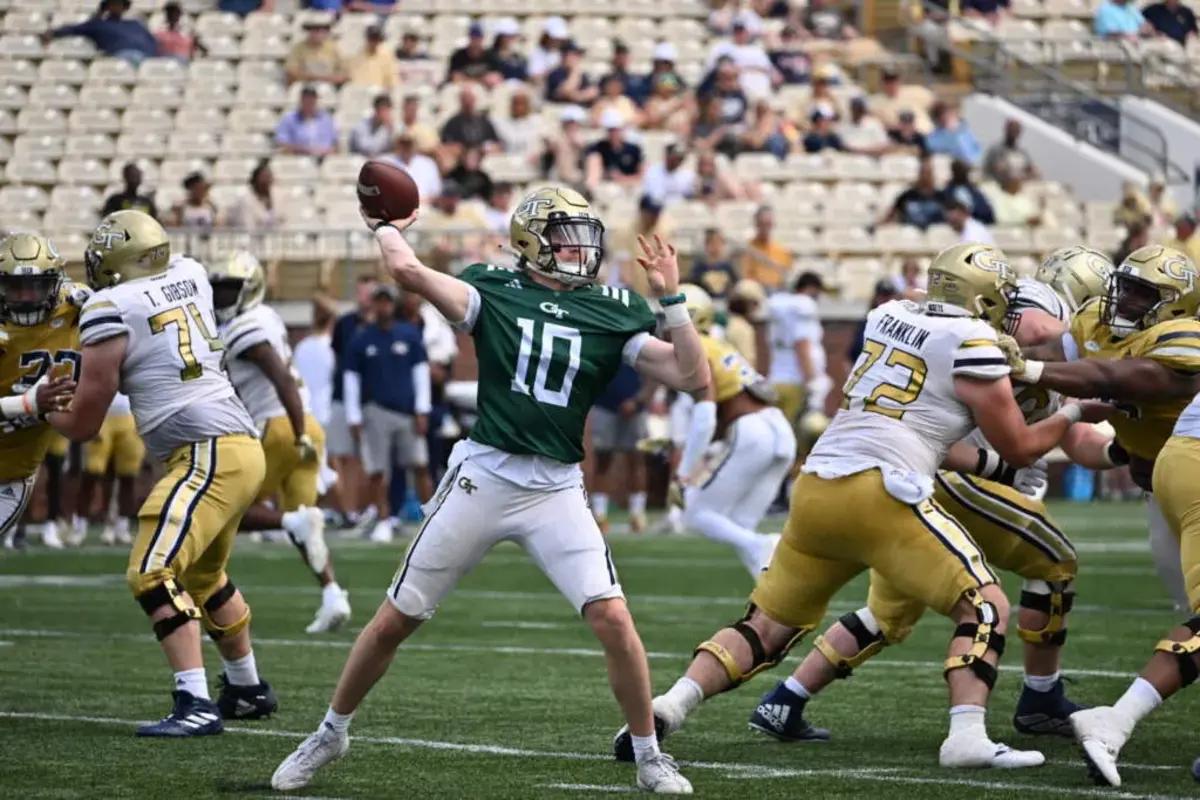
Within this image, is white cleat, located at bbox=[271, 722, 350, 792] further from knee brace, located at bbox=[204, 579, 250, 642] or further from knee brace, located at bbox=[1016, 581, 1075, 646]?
knee brace, located at bbox=[1016, 581, 1075, 646]

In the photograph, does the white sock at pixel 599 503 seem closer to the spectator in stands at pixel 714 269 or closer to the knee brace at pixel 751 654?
the spectator in stands at pixel 714 269

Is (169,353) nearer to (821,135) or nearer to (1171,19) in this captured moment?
(821,135)

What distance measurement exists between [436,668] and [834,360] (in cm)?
1071

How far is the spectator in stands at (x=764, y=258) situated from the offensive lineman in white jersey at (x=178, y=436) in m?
11.5

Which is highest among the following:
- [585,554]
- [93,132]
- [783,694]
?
[585,554]

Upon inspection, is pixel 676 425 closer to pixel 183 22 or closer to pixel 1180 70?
pixel 183 22

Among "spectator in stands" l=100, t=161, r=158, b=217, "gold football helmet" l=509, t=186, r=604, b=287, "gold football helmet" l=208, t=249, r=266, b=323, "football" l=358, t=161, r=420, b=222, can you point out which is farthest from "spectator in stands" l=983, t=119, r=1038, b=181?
"football" l=358, t=161, r=420, b=222

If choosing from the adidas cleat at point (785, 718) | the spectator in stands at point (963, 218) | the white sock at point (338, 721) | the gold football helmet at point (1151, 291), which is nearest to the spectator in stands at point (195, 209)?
the spectator in stands at point (963, 218)

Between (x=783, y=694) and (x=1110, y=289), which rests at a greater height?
(x=1110, y=289)

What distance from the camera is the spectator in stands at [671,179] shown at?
20547mm

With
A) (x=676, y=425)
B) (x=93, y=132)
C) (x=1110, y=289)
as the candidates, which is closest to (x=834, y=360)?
(x=676, y=425)

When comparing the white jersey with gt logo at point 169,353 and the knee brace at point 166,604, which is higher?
the white jersey with gt logo at point 169,353

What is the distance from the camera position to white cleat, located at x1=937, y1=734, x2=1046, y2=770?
22.4ft

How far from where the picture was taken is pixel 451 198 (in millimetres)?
19234
